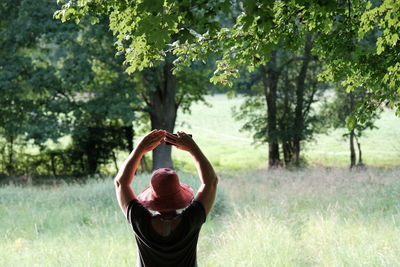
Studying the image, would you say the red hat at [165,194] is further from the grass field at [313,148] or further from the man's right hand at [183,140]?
the grass field at [313,148]

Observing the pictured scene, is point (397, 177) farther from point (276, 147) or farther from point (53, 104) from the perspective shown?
point (53, 104)

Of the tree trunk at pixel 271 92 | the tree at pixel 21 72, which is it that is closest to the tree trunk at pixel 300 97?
the tree trunk at pixel 271 92

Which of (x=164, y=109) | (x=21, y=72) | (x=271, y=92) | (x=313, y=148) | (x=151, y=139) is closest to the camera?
(x=151, y=139)

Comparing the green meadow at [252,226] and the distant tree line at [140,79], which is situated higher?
the distant tree line at [140,79]

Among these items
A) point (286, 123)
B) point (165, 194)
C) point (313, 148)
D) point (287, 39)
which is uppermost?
point (287, 39)

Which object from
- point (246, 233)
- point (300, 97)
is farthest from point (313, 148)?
point (246, 233)

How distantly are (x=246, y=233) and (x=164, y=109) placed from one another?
14.1m

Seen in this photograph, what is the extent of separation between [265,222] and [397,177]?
21.3ft

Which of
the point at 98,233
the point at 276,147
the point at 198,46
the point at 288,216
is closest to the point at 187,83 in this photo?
the point at 276,147

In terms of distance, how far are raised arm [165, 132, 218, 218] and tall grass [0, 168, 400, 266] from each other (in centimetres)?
340

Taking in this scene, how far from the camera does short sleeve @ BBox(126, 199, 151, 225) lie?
292cm

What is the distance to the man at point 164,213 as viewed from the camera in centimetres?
291

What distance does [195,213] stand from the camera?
2.96 metres

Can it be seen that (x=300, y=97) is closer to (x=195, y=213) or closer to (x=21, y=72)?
(x=21, y=72)
